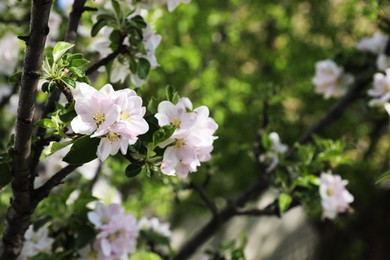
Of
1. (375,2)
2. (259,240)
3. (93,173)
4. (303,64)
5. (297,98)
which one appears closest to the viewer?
(375,2)

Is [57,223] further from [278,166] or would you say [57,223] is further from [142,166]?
[278,166]

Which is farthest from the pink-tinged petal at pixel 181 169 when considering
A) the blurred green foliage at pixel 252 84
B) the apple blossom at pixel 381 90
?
the blurred green foliage at pixel 252 84

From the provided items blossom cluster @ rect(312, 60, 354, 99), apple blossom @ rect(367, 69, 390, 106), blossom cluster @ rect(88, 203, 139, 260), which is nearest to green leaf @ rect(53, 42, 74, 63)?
blossom cluster @ rect(88, 203, 139, 260)

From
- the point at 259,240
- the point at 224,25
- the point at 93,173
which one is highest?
the point at 224,25

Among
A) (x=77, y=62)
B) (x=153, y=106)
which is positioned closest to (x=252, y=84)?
(x=153, y=106)

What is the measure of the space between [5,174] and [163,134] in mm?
440

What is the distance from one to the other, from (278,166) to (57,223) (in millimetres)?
851

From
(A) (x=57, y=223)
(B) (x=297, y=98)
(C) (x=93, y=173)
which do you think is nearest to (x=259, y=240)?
(B) (x=297, y=98)

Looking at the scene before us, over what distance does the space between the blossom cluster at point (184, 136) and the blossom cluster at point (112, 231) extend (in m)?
0.47

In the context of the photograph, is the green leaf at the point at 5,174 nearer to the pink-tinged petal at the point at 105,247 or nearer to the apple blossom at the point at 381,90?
the pink-tinged petal at the point at 105,247

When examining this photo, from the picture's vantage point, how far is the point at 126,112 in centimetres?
117

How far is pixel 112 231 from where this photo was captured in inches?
65.3

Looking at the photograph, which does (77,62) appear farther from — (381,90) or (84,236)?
(381,90)

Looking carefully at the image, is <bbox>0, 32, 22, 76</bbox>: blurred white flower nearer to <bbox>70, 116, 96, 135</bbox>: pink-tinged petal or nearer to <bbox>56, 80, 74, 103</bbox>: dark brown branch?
<bbox>56, 80, 74, 103</bbox>: dark brown branch
